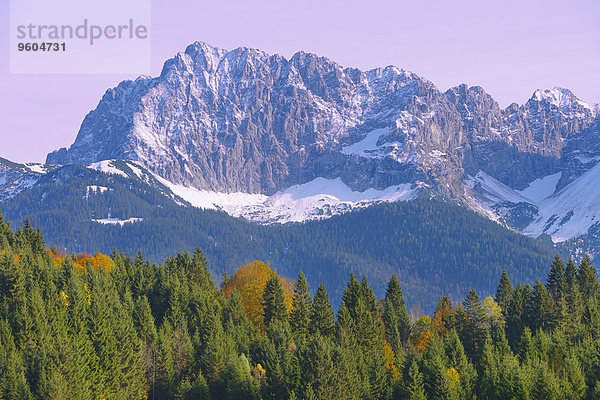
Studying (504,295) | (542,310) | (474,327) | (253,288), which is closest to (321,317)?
(253,288)

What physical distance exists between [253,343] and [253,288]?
96.9 ft

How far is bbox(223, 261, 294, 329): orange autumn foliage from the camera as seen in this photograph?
138m

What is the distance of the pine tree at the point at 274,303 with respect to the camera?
12975cm

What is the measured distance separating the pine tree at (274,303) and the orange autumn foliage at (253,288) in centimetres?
341

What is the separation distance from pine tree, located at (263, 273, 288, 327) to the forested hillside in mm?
199

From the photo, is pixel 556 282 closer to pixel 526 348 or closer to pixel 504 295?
pixel 504 295

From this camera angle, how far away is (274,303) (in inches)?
5133

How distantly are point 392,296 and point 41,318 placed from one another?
68.2 m

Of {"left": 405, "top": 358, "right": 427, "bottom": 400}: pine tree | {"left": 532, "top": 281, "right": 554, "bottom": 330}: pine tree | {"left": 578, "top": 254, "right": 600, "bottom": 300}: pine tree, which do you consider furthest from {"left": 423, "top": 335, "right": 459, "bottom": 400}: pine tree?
{"left": 578, "top": 254, "right": 600, "bottom": 300}: pine tree

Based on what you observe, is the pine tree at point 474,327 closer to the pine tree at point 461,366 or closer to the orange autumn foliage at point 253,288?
the pine tree at point 461,366

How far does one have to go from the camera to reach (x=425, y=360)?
10244 centimetres

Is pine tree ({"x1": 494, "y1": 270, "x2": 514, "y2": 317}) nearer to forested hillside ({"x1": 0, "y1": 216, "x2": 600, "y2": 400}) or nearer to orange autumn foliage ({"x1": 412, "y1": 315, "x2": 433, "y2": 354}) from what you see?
forested hillside ({"x1": 0, "y1": 216, "x2": 600, "y2": 400})

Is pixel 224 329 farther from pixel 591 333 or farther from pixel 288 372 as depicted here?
pixel 591 333

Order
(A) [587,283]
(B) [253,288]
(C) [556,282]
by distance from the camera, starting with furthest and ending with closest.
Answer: (A) [587,283]
(C) [556,282]
(B) [253,288]
